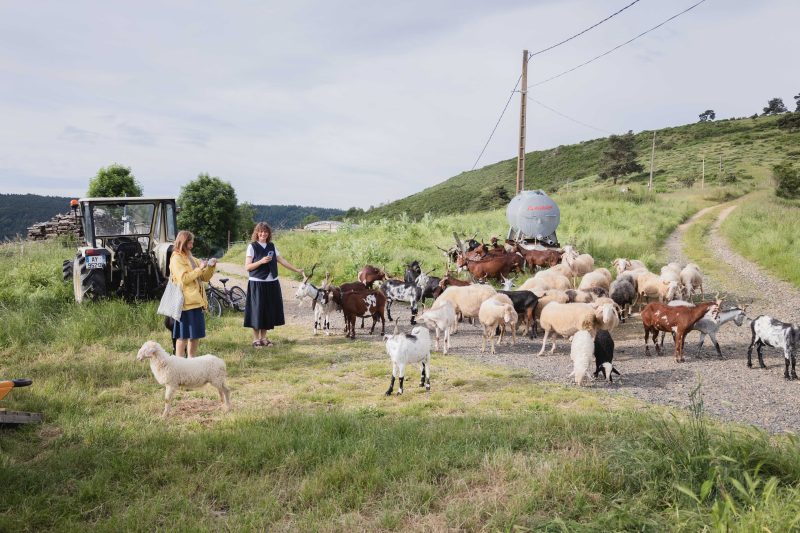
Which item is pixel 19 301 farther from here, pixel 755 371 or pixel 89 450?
pixel 755 371

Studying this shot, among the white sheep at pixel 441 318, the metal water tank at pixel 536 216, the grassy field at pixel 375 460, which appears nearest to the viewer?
the grassy field at pixel 375 460

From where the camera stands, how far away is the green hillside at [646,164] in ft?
200

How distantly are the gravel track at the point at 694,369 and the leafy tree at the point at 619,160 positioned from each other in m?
56.6

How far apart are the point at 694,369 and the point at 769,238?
1425cm

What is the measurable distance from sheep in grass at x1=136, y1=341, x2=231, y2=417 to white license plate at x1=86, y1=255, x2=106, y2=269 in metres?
5.89

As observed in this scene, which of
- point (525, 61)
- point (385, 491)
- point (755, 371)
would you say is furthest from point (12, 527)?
point (525, 61)

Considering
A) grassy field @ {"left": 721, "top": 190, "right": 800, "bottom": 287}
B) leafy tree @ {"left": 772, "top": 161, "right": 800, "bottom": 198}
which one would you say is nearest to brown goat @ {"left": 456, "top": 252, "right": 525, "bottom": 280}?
grassy field @ {"left": 721, "top": 190, "right": 800, "bottom": 287}

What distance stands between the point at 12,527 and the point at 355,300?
6.85m

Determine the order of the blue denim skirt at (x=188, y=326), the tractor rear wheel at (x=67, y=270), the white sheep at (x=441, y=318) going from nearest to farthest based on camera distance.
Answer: the blue denim skirt at (x=188, y=326) → the white sheep at (x=441, y=318) → the tractor rear wheel at (x=67, y=270)

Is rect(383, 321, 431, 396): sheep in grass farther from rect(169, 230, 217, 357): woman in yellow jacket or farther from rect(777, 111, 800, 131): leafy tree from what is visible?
rect(777, 111, 800, 131): leafy tree

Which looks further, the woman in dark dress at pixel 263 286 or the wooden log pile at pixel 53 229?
the wooden log pile at pixel 53 229

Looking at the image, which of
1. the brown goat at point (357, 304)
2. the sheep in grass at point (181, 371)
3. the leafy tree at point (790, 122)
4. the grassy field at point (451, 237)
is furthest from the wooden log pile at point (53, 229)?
the leafy tree at point (790, 122)

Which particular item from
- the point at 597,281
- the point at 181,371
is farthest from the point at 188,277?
the point at 597,281

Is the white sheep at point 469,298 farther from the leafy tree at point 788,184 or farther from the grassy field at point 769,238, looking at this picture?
the leafy tree at point 788,184
